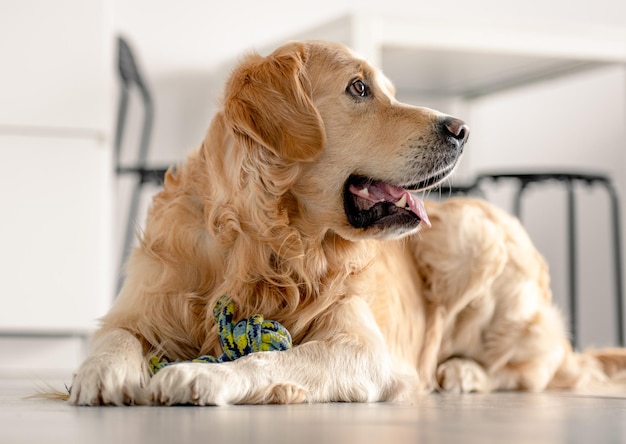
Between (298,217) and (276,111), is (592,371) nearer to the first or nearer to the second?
(298,217)

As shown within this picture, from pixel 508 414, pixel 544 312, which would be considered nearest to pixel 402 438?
pixel 508 414

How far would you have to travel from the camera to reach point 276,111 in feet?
5.84

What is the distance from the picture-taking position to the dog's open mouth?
1.80 m

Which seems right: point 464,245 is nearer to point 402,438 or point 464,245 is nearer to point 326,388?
point 326,388

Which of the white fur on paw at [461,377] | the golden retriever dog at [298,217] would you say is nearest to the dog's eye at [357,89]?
the golden retriever dog at [298,217]

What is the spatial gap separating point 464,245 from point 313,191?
60cm

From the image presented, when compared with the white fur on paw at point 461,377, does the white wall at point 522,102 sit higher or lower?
higher

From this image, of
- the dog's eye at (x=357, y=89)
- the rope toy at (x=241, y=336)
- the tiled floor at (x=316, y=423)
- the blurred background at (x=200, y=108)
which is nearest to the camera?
the tiled floor at (x=316, y=423)

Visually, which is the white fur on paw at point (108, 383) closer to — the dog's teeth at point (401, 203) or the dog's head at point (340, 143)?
the dog's head at point (340, 143)

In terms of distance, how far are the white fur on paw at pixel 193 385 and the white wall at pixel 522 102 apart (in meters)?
2.76

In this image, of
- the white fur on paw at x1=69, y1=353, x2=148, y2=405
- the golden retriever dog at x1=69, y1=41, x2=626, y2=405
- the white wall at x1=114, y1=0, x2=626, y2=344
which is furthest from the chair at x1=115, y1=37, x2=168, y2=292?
the white fur on paw at x1=69, y1=353, x2=148, y2=405

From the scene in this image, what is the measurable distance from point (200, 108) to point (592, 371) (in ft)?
7.43

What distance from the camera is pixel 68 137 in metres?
3.13

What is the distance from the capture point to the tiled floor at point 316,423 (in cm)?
116
